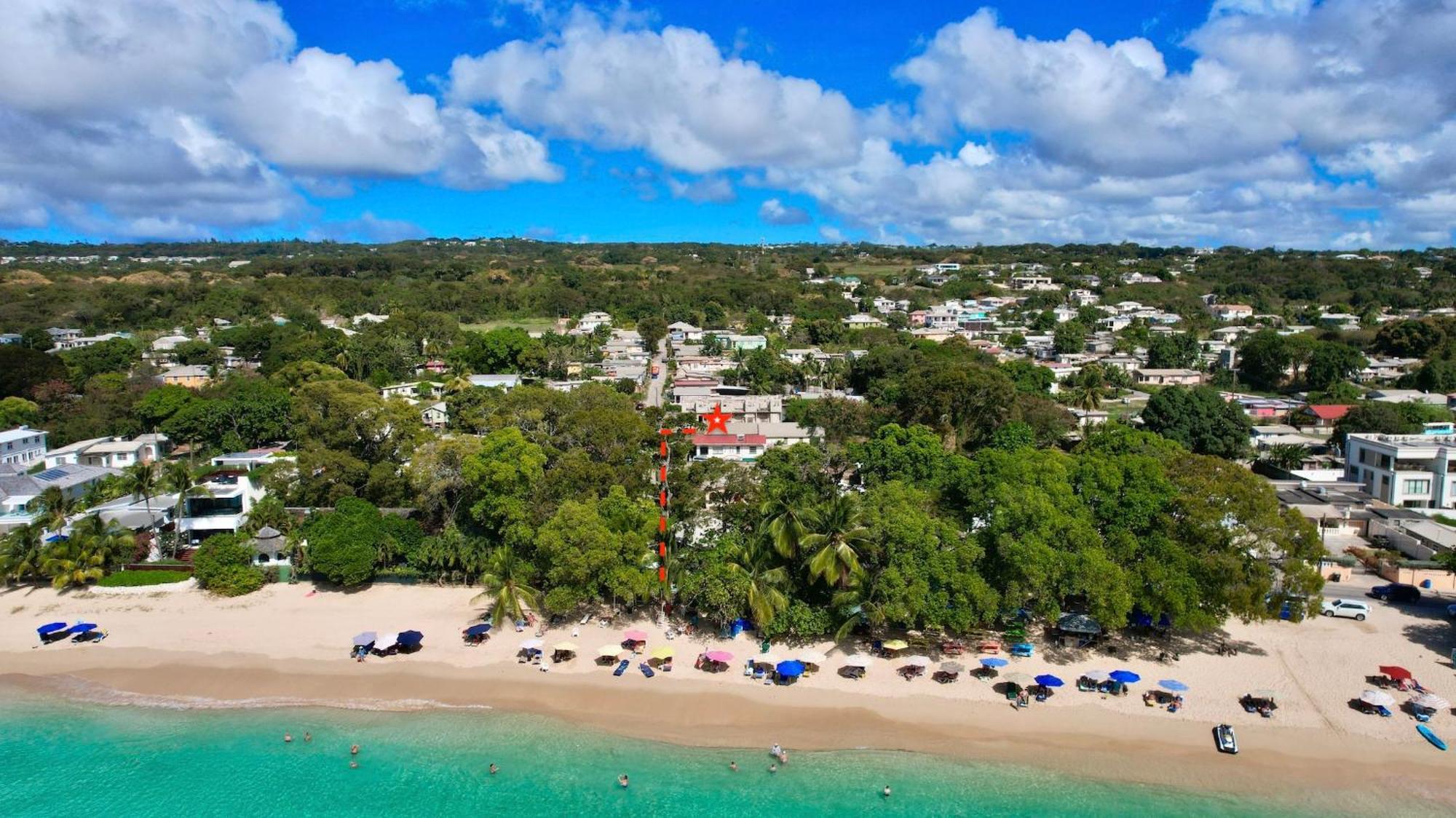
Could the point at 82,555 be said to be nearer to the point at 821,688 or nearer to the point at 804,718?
the point at 804,718

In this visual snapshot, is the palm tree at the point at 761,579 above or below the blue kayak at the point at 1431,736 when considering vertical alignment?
above

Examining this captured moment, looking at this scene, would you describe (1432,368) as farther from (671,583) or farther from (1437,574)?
Answer: (671,583)

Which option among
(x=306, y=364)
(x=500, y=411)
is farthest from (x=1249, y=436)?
(x=306, y=364)

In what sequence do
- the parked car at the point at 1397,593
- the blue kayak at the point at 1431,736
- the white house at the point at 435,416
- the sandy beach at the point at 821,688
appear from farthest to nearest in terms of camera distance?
the white house at the point at 435,416 < the parked car at the point at 1397,593 < the sandy beach at the point at 821,688 < the blue kayak at the point at 1431,736

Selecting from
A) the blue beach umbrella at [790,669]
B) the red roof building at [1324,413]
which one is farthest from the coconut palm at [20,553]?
the red roof building at [1324,413]

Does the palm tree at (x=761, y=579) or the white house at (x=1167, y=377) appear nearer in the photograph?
the palm tree at (x=761, y=579)

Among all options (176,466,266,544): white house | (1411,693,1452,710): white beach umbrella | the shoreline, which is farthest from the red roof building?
(176,466,266,544): white house

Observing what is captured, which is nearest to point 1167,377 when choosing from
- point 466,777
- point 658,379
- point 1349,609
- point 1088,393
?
point 1088,393

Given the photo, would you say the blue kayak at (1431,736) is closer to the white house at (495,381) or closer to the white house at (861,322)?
the white house at (495,381)
